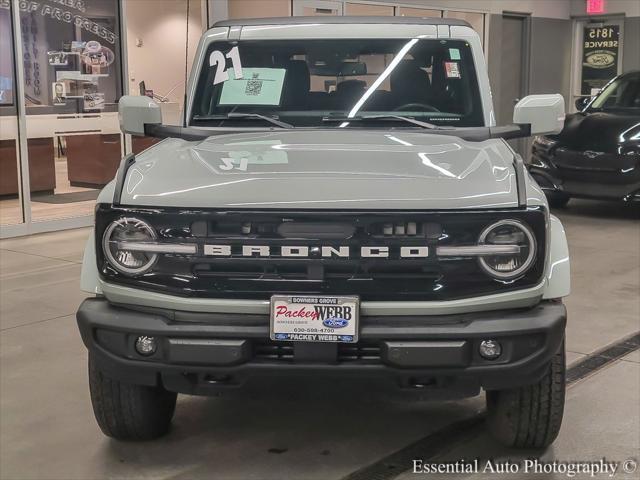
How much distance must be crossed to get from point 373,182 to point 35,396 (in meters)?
2.21

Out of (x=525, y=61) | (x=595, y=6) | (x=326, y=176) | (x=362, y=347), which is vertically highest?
(x=595, y=6)

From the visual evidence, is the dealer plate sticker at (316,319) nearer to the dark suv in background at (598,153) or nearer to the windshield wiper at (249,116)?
the windshield wiper at (249,116)

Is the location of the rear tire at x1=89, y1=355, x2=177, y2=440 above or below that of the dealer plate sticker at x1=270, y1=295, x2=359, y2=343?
below

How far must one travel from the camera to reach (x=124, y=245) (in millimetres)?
2908

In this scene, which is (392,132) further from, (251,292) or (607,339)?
(607,339)

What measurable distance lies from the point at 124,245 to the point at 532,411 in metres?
1.68

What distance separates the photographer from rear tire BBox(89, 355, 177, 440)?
3312mm

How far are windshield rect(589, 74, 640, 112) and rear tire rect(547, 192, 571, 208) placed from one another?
118 cm

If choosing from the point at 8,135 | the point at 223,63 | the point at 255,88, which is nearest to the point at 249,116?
the point at 255,88

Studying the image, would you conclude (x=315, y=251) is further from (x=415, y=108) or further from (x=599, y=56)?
(x=599, y=56)

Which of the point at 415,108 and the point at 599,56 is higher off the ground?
A: the point at 599,56

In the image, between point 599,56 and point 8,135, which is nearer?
point 8,135

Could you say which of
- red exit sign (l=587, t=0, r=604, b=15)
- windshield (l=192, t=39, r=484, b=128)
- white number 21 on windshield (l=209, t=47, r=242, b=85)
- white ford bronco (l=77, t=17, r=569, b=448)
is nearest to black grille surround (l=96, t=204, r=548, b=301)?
white ford bronco (l=77, t=17, r=569, b=448)

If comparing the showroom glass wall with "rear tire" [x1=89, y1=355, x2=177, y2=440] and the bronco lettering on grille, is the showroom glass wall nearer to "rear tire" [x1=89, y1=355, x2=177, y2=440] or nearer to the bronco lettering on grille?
"rear tire" [x1=89, y1=355, x2=177, y2=440]
